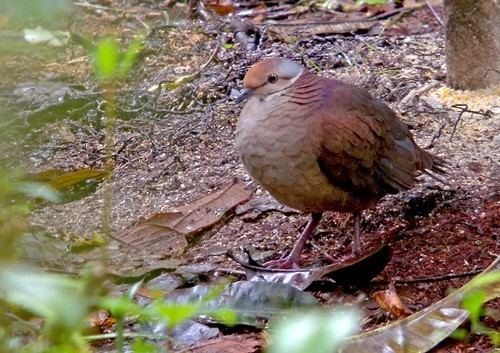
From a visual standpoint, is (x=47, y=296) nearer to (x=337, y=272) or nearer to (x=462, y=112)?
(x=337, y=272)

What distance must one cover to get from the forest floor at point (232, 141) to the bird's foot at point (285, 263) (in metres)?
0.09

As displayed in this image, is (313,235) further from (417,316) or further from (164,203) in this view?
(417,316)

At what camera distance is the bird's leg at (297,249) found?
4023 millimetres

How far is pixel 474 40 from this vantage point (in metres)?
5.02

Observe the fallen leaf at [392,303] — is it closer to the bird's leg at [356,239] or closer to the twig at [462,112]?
the bird's leg at [356,239]

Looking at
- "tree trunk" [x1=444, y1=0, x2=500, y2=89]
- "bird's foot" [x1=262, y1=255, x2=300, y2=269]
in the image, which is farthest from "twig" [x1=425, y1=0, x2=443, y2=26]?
"bird's foot" [x1=262, y1=255, x2=300, y2=269]

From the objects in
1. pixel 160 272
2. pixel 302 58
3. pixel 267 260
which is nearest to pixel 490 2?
pixel 302 58

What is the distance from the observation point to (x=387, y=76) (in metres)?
5.57

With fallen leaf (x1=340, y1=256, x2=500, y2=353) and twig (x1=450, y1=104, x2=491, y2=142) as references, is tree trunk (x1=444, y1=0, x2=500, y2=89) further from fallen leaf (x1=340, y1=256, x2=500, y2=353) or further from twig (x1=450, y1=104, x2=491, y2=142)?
fallen leaf (x1=340, y1=256, x2=500, y2=353)

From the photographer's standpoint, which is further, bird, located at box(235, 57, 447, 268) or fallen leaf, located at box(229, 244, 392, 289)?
bird, located at box(235, 57, 447, 268)

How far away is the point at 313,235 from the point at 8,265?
3.15 meters

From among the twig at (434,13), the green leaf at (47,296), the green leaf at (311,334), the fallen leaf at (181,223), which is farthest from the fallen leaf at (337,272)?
the twig at (434,13)

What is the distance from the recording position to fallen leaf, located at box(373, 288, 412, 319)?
10.4 feet

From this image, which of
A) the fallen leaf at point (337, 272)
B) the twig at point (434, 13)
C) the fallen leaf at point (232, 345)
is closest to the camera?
the fallen leaf at point (232, 345)
